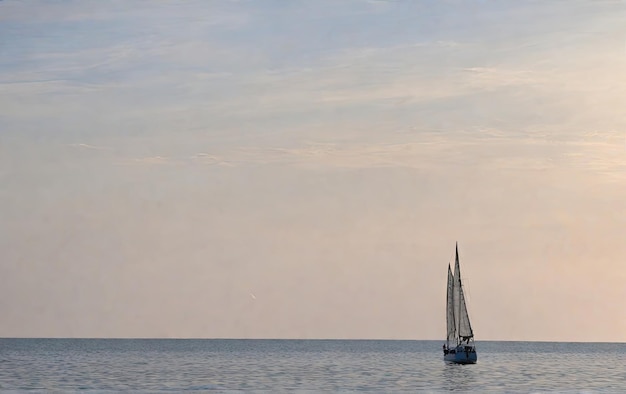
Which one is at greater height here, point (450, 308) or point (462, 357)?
point (450, 308)

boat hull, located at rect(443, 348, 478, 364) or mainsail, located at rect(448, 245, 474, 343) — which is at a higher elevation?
mainsail, located at rect(448, 245, 474, 343)

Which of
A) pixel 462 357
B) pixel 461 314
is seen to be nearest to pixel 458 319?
pixel 461 314

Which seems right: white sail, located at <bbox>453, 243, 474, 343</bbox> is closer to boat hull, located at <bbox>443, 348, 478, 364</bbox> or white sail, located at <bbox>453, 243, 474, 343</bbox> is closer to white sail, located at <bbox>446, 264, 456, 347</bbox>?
white sail, located at <bbox>446, 264, 456, 347</bbox>

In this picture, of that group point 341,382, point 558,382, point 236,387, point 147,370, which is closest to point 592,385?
point 558,382

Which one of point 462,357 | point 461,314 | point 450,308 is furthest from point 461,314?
point 462,357

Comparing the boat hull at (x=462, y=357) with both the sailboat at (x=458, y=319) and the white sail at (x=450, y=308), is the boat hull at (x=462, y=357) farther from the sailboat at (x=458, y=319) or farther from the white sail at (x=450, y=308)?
the white sail at (x=450, y=308)

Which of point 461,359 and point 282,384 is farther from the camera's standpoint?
point 461,359

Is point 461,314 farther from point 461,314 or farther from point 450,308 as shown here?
point 450,308

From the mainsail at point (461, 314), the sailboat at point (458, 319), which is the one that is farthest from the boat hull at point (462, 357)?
the mainsail at point (461, 314)

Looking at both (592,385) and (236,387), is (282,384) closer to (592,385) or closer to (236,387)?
(236,387)

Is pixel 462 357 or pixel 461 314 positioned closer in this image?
pixel 461 314

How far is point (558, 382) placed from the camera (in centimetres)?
10388

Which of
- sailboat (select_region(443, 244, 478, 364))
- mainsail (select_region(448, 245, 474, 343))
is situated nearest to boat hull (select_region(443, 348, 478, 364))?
sailboat (select_region(443, 244, 478, 364))

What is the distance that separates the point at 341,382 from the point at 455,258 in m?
39.2
